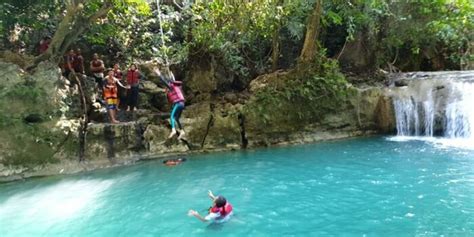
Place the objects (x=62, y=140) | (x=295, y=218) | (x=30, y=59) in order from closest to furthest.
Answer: (x=295, y=218) → (x=62, y=140) → (x=30, y=59)

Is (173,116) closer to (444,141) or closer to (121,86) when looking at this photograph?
(121,86)

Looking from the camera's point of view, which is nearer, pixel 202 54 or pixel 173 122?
pixel 173 122

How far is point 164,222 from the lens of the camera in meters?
7.16

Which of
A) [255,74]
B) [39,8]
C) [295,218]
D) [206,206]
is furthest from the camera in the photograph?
[255,74]

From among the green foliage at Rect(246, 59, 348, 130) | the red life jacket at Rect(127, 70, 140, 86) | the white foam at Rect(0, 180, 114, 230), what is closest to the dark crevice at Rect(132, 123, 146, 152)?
the red life jacket at Rect(127, 70, 140, 86)

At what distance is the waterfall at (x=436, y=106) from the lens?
12.8 meters

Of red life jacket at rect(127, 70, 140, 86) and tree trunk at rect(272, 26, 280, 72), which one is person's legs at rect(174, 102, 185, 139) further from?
tree trunk at rect(272, 26, 280, 72)

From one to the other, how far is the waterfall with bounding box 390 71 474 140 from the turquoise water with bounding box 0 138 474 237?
189cm

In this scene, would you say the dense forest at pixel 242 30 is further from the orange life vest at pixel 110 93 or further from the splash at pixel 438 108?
the splash at pixel 438 108

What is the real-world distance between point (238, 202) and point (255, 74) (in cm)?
919

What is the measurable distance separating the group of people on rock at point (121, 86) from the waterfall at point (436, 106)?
800 cm

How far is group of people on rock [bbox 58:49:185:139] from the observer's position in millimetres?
12031

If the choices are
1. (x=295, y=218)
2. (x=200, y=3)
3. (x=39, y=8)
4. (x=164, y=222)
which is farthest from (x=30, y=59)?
(x=295, y=218)

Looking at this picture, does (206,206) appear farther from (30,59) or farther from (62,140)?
(30,59)
